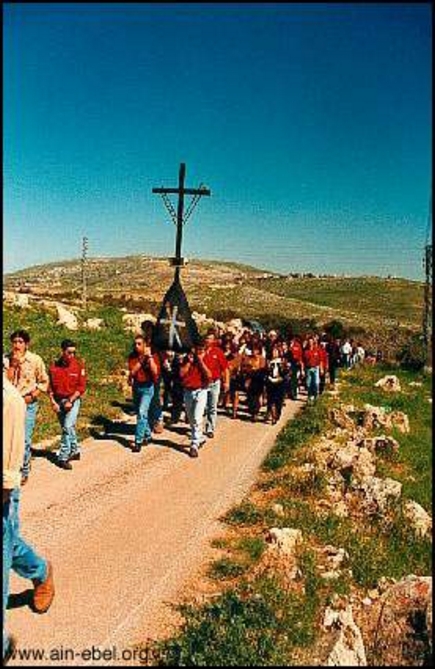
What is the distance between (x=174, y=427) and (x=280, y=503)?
5.52 m

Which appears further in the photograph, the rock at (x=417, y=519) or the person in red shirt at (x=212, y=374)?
the person in red shirt at (x=212, y=374)

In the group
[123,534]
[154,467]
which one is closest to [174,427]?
[154,467]

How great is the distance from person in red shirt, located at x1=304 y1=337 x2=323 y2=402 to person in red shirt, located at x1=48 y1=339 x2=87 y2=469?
9.11 metres

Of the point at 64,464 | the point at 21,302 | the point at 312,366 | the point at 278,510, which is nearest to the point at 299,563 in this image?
the point at 278,510

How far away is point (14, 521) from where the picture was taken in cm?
555

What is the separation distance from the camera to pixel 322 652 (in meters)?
5.51

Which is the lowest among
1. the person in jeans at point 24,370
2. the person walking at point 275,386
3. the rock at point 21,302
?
the person walking at point 275,386

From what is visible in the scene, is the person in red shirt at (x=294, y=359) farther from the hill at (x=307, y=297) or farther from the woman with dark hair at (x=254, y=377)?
the hill at (x=307, y=297)

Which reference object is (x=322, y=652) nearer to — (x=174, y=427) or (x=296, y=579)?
(x=296, y=579)

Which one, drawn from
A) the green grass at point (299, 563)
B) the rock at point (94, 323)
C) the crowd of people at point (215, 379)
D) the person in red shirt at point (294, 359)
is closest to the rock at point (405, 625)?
the green grass at point (299, 563)

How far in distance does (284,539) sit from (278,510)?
4.59ft

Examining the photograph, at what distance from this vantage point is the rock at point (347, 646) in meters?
5.43

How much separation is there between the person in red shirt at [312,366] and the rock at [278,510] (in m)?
10.1

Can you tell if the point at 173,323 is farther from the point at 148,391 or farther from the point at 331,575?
the point at 331,575
